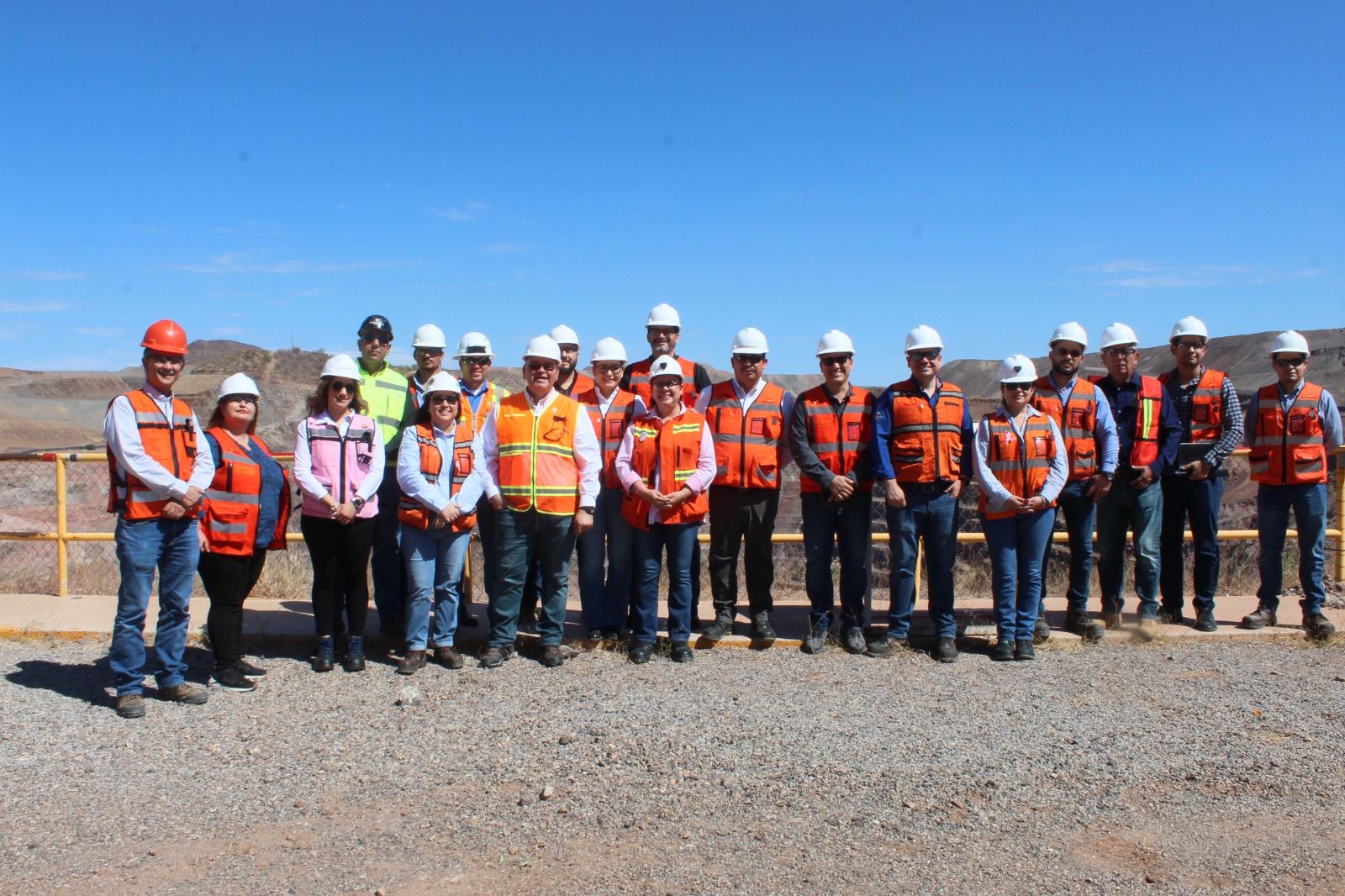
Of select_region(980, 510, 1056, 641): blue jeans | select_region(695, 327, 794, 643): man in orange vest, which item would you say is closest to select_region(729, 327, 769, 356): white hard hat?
select_region(695, 327, 794, 643): man in orange vest

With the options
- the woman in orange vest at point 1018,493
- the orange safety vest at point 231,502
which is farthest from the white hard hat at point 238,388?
the woman in orange vest at point 1018,493

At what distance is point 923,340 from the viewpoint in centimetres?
675

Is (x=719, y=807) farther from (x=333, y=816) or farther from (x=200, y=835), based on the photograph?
(x=200, y=835)

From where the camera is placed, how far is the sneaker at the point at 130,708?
18.1ft

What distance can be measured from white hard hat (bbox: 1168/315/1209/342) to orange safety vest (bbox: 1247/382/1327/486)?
0.58 metres

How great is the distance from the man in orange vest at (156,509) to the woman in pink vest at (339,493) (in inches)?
23.4

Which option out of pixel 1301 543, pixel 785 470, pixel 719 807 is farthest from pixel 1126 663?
pixel 785 470

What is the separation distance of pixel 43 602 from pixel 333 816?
16.9 ft

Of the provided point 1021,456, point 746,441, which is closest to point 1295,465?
point 1021,456

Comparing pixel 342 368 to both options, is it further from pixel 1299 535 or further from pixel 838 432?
pixel 1299 535

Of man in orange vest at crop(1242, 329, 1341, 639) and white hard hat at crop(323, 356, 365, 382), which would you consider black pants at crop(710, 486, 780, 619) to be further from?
man in orange vest at crop(1242, 329, 1341, 639)

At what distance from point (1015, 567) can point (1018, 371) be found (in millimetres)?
1270

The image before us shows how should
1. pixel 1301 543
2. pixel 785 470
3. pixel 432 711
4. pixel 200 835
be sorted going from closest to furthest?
pixel 200 835
pixel 432 711
pixel 1301 543
pixel 785 470

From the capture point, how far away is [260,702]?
5.79m
